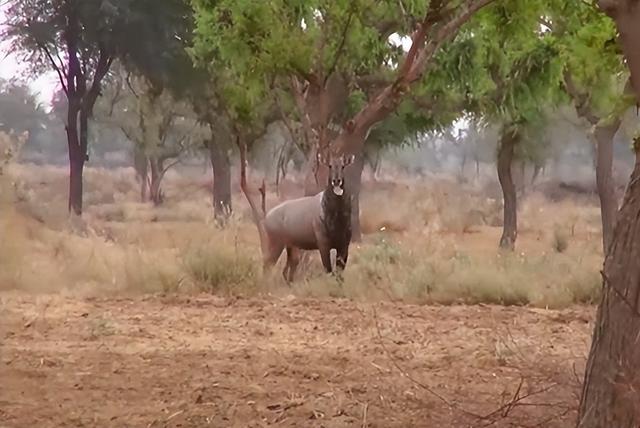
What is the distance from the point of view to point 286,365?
600cm

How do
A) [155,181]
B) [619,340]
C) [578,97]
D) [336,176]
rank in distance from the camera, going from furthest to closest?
[155,181], [578,97], [336,176], [619,340]

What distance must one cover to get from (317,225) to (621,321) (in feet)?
26.9

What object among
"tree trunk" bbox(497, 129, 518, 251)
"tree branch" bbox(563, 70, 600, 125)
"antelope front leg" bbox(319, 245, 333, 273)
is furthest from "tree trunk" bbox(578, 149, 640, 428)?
"tree trunk" bbox(497, 129, 518, 251)

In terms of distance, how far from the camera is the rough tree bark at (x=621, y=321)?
3691 mm

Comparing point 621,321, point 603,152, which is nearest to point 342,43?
point 603,152

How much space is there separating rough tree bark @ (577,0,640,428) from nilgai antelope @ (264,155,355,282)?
25.2ft

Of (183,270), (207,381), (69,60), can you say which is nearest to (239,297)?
(183,270)

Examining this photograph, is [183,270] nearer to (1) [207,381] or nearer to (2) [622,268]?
(1) [207,381]

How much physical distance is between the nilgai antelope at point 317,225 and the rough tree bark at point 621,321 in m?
7.69

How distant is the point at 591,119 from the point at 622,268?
38.8ft

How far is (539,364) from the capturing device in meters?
5.51

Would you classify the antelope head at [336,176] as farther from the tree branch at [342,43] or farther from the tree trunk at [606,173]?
the tree trunk at [606,173]

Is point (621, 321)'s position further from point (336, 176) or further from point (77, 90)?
point (77, 90)

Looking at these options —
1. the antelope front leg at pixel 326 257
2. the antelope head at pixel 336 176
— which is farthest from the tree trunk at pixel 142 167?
the antelope head at pixel 336 176
